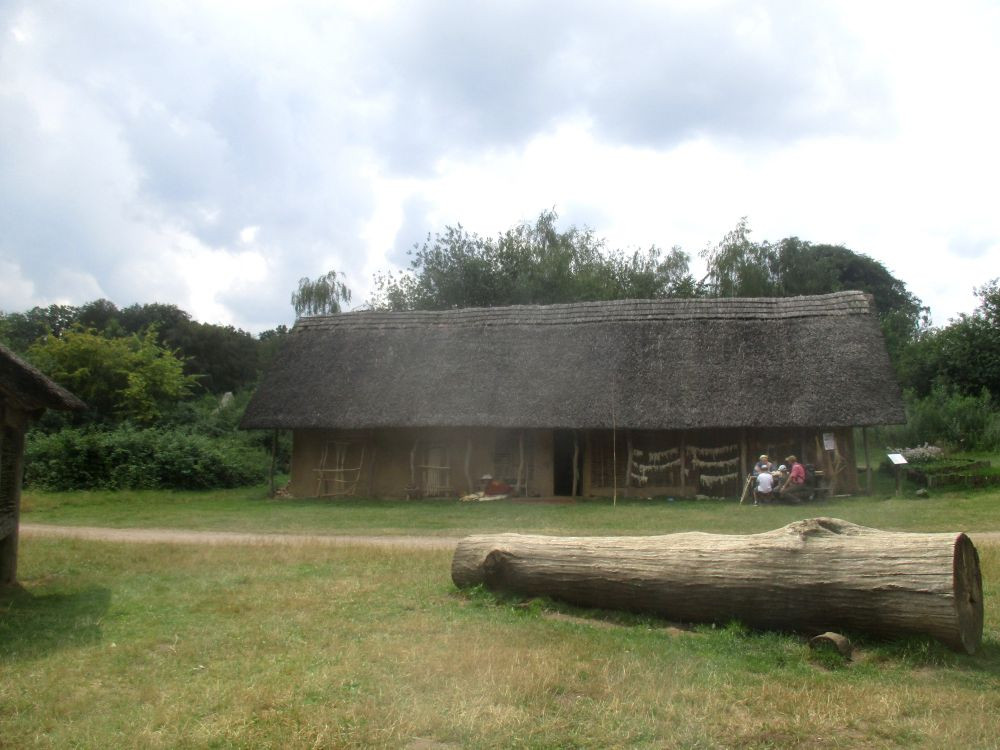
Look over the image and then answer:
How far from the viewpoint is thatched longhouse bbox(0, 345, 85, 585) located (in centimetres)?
921

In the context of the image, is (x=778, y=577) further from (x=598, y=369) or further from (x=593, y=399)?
(x=598, y=369)

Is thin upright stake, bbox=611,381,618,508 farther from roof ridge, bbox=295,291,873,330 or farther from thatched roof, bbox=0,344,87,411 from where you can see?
thatched roof, bbox=0,344,87,411

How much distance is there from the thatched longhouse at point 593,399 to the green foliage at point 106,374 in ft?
30.5

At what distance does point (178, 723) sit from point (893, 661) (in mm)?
4948

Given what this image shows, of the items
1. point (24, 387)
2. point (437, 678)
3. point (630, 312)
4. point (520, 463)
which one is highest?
point (630, 312)

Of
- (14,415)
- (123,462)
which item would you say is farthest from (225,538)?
(123,462)

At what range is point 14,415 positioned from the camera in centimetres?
983

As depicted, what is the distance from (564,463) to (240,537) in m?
12.0

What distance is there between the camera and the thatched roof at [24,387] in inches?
360

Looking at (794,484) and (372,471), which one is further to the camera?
(372,471)

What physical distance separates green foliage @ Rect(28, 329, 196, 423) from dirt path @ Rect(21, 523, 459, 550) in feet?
51.4

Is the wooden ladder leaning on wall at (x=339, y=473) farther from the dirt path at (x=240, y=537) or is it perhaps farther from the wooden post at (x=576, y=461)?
the dirt path at (x=240, y=537)

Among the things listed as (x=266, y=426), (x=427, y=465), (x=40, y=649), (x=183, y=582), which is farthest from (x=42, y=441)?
(x=40, y=649)

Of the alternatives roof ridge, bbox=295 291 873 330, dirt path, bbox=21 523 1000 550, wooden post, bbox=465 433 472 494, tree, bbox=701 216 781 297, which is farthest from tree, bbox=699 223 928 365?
dirt path, bbox=21 523 1000 550
